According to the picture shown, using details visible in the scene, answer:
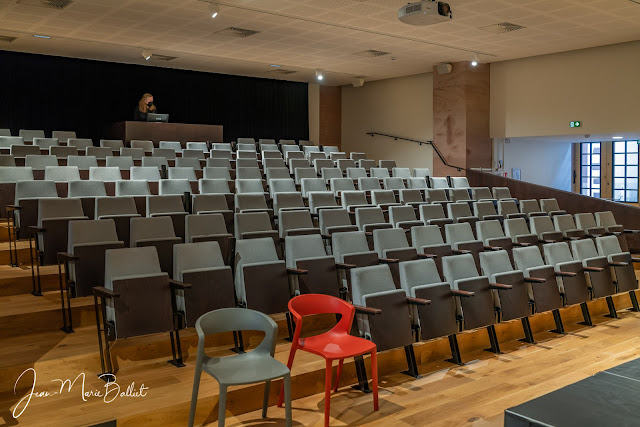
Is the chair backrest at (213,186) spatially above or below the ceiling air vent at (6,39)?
below

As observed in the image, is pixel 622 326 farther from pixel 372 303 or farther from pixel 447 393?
pixel 372 303

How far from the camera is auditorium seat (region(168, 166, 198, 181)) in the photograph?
4.18m

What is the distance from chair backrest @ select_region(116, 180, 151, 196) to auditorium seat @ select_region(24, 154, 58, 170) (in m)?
0.70

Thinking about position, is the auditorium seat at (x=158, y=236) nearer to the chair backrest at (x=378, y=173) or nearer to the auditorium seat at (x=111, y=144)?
the auditorium seat at (x=111, y=144)

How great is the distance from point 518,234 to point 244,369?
2.48 metres

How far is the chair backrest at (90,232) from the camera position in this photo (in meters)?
2.53

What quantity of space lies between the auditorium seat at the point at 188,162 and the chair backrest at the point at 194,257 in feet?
7.04

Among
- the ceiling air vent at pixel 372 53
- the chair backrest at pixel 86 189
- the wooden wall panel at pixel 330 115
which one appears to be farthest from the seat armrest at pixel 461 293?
the wooden wall panel at pixel 330 115

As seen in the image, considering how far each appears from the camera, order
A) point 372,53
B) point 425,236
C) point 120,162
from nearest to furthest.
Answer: point 425,236
point 120,162
point 372,53

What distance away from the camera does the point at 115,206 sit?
3.06 meters

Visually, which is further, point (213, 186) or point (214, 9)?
point (214, 9)

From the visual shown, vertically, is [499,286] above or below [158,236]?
below

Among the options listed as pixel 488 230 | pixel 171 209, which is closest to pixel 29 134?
pixel 171 209

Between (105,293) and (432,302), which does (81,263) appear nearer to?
(105,293)
